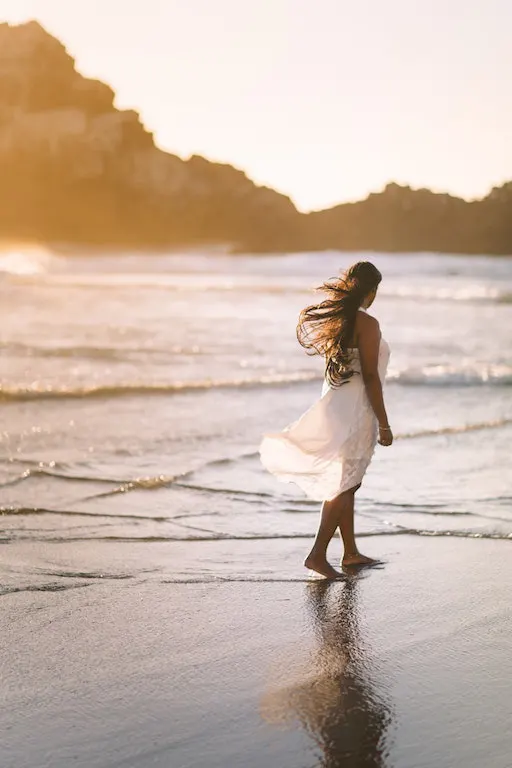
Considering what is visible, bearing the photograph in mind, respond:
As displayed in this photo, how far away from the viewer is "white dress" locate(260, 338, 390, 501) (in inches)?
219

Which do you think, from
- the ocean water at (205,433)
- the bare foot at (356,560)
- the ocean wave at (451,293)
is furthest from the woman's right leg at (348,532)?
the ocean wave at (451,293)

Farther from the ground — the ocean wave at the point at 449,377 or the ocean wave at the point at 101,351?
the ocean wave at the point at 101,351

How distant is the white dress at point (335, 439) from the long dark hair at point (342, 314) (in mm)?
77

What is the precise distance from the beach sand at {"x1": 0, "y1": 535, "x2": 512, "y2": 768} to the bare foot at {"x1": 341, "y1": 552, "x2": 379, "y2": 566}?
11 cm

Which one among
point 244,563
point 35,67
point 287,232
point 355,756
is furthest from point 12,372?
point 35,67

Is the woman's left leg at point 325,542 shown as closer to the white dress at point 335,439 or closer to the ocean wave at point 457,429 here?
the white dress at point 335,439

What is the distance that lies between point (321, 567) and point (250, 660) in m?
1.38

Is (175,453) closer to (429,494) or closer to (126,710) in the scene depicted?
(429,494)

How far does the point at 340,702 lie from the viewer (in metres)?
3.73

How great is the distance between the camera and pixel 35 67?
165 meters

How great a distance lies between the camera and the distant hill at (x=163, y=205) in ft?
444

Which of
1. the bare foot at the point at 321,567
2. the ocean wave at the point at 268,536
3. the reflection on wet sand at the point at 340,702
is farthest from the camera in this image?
the ocean wave at the point at 268,536

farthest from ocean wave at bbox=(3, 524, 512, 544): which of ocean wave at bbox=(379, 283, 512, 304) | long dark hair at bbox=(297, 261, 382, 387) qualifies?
ocean wave at bbox=(379, 283, 512, 304)

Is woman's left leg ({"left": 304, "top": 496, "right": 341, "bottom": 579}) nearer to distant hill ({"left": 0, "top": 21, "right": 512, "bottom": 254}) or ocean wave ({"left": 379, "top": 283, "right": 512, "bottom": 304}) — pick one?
ocean wave ({"left": 379, "top": 283, "right": 512, "bottom": 304})
